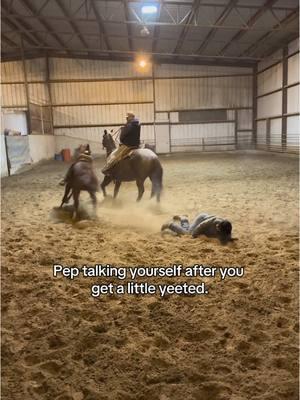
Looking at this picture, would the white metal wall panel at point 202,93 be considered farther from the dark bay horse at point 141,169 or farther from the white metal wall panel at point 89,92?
the dark bay horse at point 141,169

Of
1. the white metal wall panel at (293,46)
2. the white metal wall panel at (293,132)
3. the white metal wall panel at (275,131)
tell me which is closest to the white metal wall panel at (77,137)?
the white metal wall panel at (275,131)

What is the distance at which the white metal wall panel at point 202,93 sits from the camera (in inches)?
895

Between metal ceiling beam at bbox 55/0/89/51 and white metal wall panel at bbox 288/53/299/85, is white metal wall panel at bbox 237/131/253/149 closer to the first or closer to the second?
white metal wall panel at bbox 288/53/299/85

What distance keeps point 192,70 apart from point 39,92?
9.77 m

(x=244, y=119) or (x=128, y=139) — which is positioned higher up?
(x=244, y=119)

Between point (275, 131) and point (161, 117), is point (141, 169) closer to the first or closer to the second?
point (275, 131)

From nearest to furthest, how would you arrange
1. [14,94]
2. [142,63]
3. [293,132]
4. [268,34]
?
[268,34] → [293,132] → [142,63] → [14,94]

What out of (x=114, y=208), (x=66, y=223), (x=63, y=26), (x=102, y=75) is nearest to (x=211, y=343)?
(x=66, y=223)

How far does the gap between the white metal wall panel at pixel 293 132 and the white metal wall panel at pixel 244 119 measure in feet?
17.0

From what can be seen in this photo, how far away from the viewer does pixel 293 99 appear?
56.3 feet

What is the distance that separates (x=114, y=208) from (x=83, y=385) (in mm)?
4754

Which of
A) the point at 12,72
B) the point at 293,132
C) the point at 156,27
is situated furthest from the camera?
the point at 12,72

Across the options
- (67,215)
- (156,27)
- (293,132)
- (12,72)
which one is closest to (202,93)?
(293,132)

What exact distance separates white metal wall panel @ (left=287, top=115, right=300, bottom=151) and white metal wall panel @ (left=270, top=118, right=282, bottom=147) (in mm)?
1174
